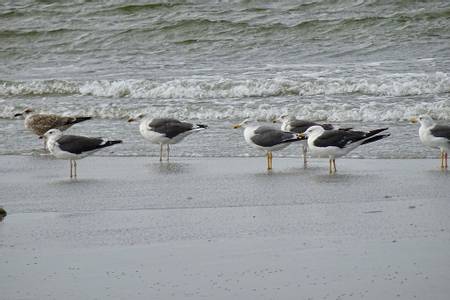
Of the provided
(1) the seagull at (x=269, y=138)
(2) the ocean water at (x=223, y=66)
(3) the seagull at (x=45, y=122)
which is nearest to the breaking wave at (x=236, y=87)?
(2) the ocean water at (x=223, y=66)

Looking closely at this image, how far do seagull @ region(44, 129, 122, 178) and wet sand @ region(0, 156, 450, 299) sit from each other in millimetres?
253

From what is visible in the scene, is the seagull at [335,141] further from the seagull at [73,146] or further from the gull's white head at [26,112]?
the gull's white head at [26,112]

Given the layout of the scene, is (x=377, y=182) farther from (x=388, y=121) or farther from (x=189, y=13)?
(x=189, y=13)

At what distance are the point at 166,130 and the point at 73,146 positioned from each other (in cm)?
141

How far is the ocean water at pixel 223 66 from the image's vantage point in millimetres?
14094

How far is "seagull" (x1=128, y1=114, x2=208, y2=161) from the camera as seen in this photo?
488 inches

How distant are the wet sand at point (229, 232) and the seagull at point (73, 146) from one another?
0.83 ft

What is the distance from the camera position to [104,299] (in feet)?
20.0

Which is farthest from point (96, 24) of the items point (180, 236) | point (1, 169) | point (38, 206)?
point (180, 236)

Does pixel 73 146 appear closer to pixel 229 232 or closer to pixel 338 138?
pixel 338 138

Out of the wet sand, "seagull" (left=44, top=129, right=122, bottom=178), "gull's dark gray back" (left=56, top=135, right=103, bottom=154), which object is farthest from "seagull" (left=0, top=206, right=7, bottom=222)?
"gull's dark gray back" (left=56, top=135, right=103, bottom=154)

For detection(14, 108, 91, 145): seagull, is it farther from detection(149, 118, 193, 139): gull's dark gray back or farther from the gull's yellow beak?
the gull's yellow beak

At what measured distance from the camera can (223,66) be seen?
61.3 feet

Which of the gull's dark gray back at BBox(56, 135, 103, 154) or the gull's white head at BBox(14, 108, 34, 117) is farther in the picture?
the gull's white head at BBox(14, 108, 34, 117)
